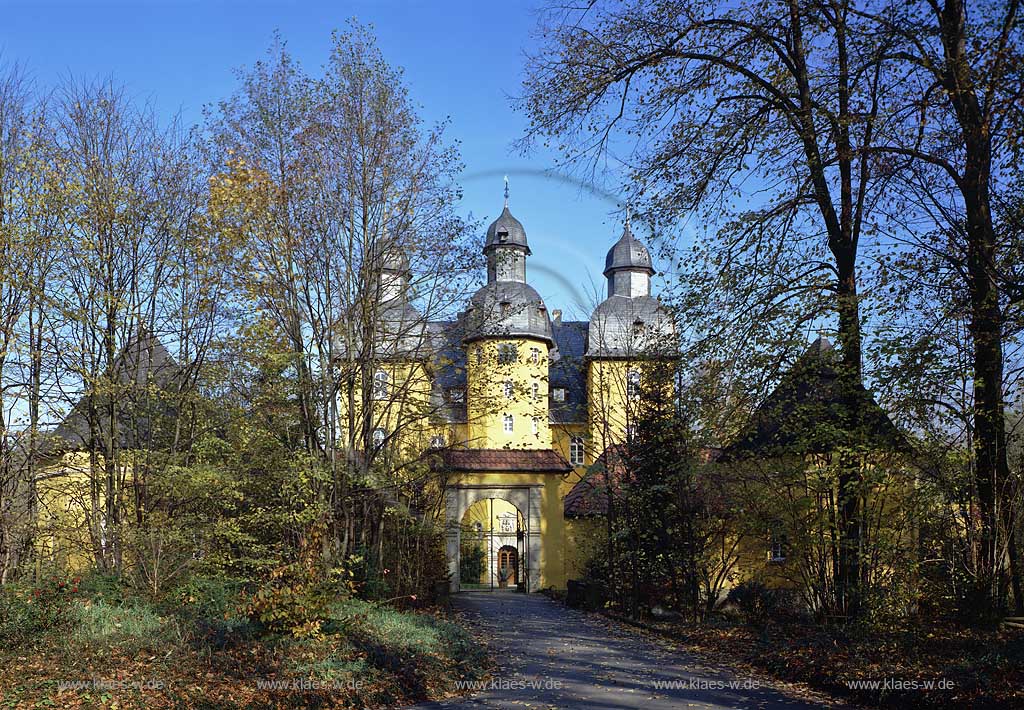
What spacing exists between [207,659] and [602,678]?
15.1ft

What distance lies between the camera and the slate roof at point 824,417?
12.1 metres

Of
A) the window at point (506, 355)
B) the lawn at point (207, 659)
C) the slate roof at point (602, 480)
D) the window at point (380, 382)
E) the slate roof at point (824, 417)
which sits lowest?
the lawn at point (207, 659)

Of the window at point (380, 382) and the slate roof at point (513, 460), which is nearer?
the window at point (380, 382)

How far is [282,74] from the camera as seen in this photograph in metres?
16.7

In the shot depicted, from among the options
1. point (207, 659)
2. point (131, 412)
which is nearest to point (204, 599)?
point (131, 412)

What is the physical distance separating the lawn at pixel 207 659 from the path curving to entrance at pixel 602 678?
704 mm

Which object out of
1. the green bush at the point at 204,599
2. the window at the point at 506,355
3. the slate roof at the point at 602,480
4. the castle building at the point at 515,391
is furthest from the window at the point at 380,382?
the slate roof at the point at 602,480

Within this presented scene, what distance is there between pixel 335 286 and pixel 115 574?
5.82m

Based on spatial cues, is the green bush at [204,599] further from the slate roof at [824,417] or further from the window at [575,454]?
the window at [575,454]

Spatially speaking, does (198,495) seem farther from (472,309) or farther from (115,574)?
(472,309)

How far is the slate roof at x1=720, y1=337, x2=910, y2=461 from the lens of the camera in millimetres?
12133

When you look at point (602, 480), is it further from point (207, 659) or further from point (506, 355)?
point (207, 659)

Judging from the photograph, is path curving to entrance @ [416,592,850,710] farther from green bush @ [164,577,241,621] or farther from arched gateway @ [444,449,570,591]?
arched gateway @ [444,449,570,591]

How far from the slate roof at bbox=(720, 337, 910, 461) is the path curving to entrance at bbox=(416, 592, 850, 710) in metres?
3.18
